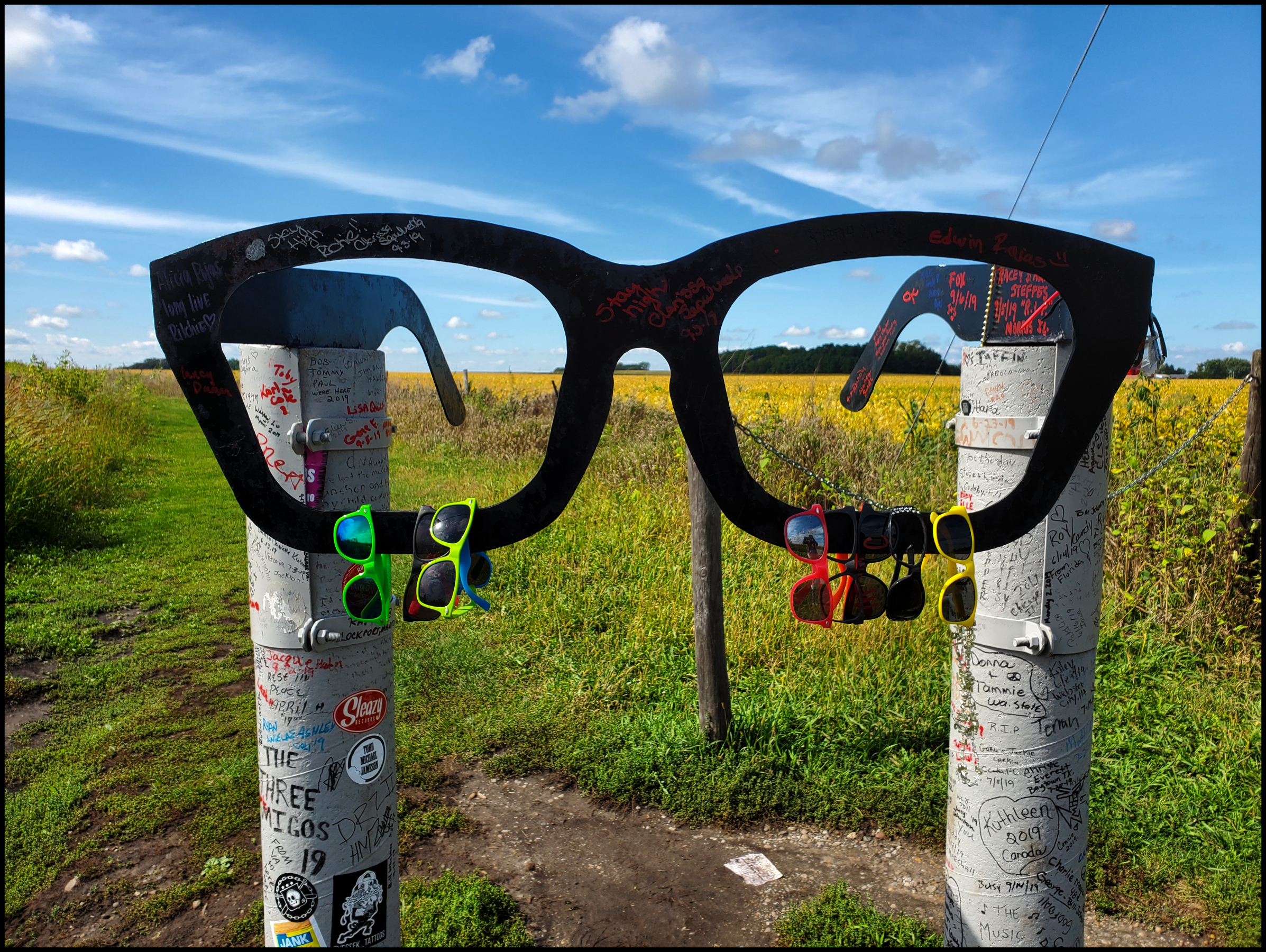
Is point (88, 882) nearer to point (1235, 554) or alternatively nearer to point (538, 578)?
point (538, 578)

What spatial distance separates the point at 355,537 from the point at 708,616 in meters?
2.77

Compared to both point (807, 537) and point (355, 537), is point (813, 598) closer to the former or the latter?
point (807, 537)

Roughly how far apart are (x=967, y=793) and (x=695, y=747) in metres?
1.99

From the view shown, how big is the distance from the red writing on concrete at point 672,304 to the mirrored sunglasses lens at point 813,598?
0.37m

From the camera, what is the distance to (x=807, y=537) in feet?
3.30

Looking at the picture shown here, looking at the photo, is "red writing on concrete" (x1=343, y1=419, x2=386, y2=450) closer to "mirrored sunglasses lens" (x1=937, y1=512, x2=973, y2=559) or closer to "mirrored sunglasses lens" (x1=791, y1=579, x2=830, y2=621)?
"mirrored sunglasses lens" (x1=791, y1=579, x2=830, y2=621)

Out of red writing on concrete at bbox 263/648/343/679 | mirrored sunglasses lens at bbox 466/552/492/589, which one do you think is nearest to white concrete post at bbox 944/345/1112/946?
mirrored sunglasses lens at bbox 466/552/492/589

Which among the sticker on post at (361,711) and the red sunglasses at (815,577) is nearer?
the red sunglasses at (815,577)

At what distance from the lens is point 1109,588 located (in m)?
4.62

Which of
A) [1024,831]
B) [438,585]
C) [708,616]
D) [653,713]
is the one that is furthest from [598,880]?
[438,585]

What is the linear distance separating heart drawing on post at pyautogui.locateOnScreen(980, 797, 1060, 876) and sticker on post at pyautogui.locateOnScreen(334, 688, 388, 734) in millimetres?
1293

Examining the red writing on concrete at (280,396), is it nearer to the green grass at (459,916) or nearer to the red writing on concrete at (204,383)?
the red writing on concrete at (204,383)

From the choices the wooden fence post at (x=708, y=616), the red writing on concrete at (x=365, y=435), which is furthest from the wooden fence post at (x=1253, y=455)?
the red writing on concrete at (x=365, y=435)

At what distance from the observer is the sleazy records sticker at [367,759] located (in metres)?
1.50
